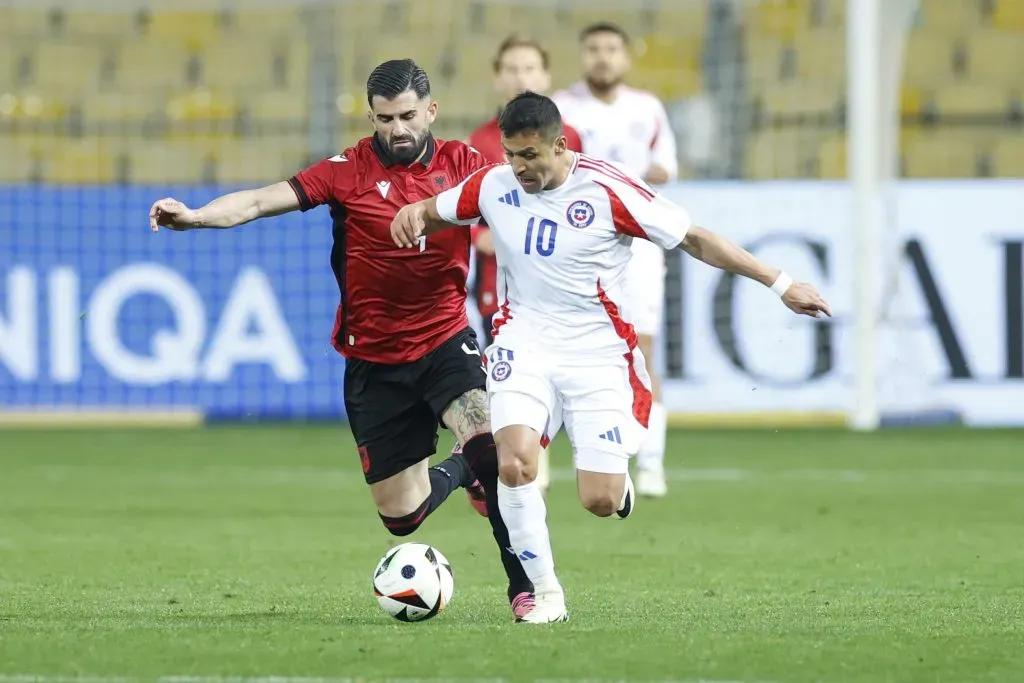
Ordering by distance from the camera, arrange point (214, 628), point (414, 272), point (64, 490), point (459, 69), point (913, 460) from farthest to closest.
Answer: point (459, 69), point (913, 460), point (64, 490), point (414, 272), point (214, 628)

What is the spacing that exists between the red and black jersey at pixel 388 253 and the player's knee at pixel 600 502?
955 mm

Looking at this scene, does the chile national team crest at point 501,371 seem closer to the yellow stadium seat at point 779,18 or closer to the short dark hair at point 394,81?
the short dark hair at point 394,81

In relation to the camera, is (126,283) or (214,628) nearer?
(214,628)

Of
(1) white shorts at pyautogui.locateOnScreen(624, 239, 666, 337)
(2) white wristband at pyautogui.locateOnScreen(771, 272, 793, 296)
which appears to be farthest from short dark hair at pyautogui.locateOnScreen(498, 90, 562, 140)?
(1) white shorts at pyautogui.locateOnScreen(624, 239, 666, 337)

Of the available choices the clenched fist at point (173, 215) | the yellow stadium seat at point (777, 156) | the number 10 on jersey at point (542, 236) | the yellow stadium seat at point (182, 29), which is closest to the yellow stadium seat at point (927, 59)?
the yellow stadium seat at point (777, 156)

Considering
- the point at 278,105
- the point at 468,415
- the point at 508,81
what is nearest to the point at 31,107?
the point at 278,105

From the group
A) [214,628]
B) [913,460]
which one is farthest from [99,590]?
[913,460]

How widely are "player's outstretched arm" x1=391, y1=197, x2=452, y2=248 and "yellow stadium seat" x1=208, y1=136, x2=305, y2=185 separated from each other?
1028 centimetres

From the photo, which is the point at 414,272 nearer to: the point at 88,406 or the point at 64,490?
the point at 64,490

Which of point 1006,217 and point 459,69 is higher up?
point 459,69

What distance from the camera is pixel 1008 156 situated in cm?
1617

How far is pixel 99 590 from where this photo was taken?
21.6ft

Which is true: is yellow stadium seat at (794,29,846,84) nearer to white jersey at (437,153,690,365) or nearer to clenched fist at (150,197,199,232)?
white jersey at (437,153,690,365)

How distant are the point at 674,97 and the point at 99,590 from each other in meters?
10.6
